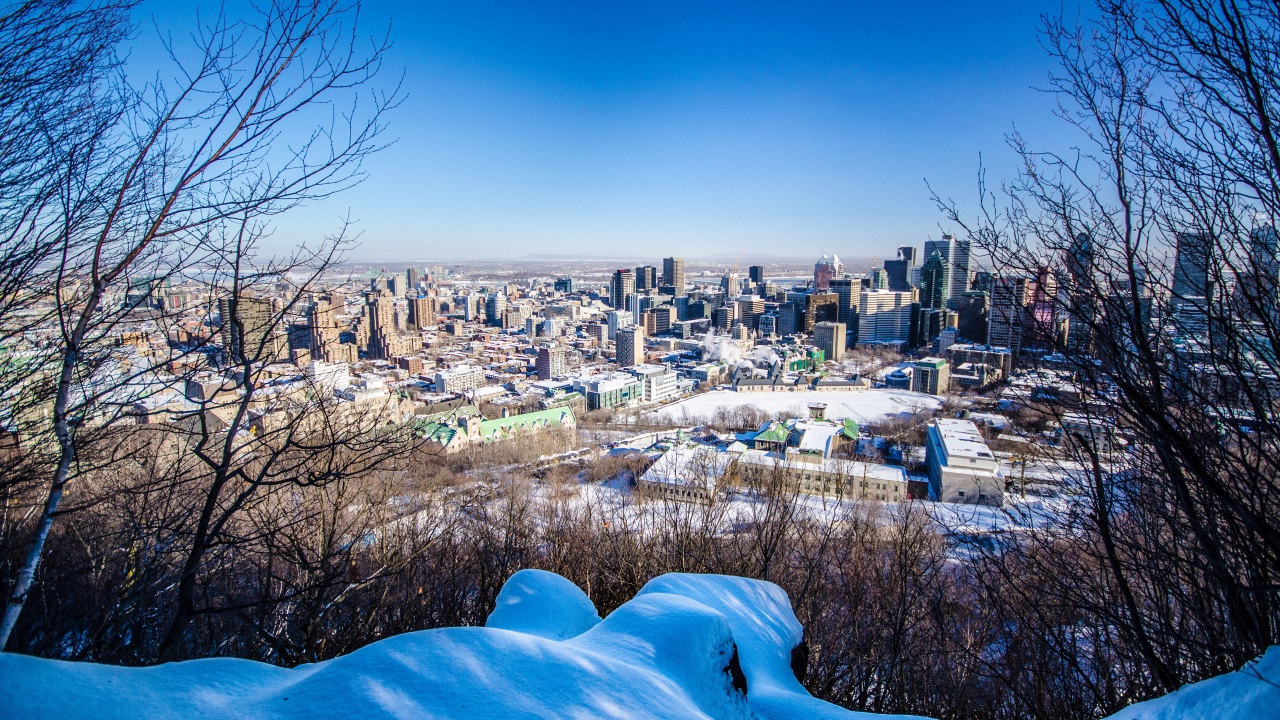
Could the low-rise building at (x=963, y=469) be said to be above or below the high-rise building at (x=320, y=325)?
below

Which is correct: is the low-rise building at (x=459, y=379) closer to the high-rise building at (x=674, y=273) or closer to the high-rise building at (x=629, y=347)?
the high-rise building at (x=629, y=347)

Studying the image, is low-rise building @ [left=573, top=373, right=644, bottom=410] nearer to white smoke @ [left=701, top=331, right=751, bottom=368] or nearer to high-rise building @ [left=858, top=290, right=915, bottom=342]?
white smoke @ [left=701, top=331, right=751, bottom=368]

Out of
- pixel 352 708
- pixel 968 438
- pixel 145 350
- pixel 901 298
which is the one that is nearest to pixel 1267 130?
pixel 352 708

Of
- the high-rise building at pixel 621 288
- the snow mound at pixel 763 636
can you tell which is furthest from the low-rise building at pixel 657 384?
A: the high-rise building at pixel 621 288

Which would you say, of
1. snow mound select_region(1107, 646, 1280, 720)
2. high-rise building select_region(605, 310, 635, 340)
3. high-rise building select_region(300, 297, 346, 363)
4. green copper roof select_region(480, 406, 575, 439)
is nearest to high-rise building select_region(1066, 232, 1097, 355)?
snow mound select_region(1107, 646, 1280, 720)

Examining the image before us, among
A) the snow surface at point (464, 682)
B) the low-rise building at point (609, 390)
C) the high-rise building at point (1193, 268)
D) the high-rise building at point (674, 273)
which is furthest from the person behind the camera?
the high-rise building at point (674, 273)

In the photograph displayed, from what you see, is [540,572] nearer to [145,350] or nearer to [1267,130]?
[145,350]
